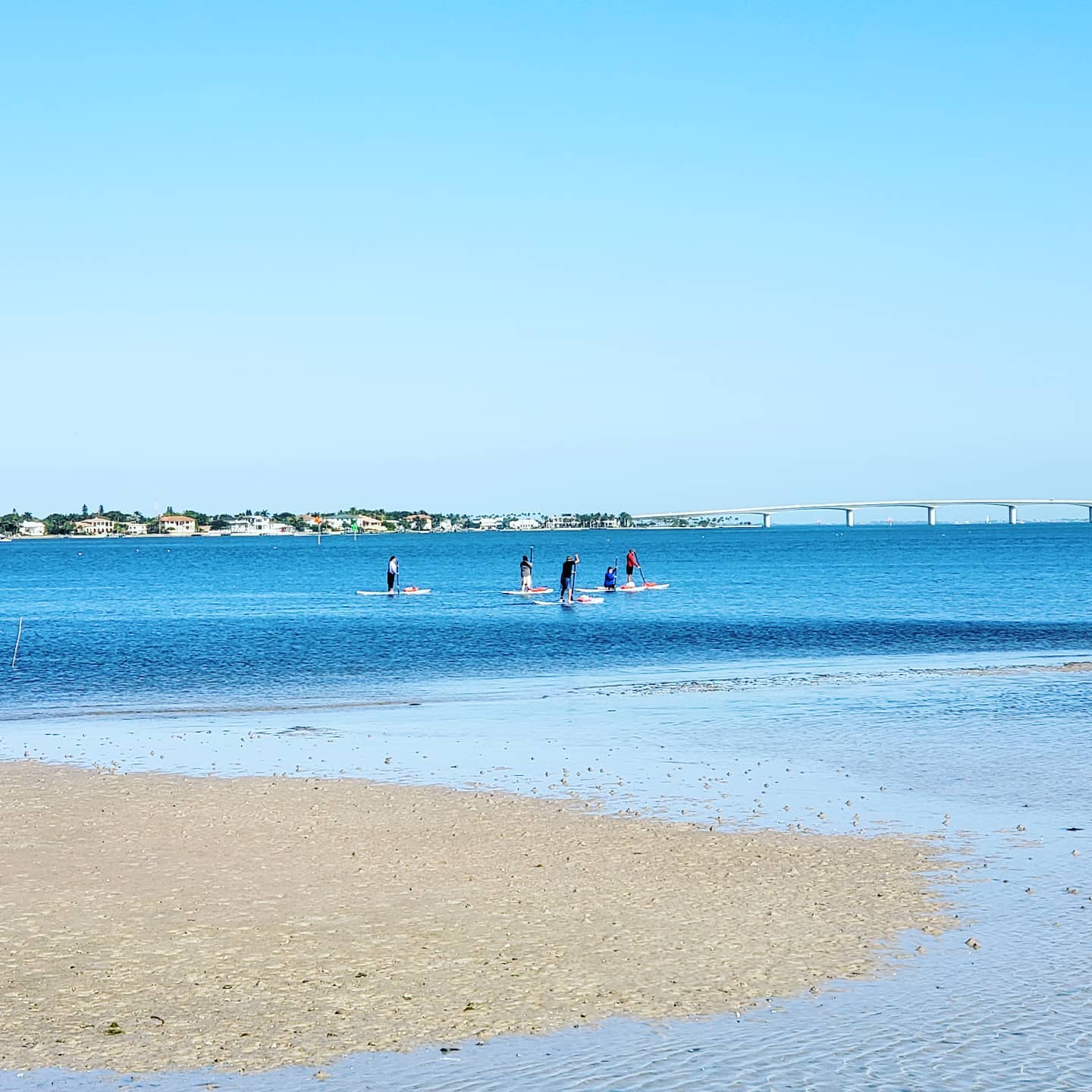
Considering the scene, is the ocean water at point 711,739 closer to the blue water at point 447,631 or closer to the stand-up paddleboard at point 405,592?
the blue water at point 447,631

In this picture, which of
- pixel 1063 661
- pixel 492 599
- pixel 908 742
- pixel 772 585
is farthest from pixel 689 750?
pixel 772 585

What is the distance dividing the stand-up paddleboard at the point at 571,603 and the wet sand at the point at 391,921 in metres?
46.2

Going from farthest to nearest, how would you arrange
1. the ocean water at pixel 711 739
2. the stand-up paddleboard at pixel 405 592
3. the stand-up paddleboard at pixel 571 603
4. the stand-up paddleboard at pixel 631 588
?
the stand-up paddleboard at pixel 631 588 → the stand-up paddleboard at pixel 405 592 → the stand-up paddleboard at pixel 571 603 → the ocean water at pixel 711 739

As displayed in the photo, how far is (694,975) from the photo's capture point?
34.0ft

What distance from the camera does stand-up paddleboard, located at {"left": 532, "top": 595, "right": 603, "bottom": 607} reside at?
6359cm

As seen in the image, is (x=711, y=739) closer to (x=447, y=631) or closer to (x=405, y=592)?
(x=447, y=631)

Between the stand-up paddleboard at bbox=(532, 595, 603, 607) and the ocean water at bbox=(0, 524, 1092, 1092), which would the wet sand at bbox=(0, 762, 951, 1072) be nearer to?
the ocean water at bbox=(0, 524, 1092, 1092)

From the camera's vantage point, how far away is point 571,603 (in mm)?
63938

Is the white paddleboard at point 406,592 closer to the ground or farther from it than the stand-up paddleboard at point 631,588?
closer to the ground

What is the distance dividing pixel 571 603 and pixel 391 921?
171ft

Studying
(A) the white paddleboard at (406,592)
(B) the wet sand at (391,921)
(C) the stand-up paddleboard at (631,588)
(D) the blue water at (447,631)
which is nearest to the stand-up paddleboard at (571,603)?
(D) the blue water at (447,631)

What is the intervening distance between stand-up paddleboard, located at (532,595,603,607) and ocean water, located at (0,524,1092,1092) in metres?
1.13

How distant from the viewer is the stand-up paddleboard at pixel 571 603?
63.6 meters

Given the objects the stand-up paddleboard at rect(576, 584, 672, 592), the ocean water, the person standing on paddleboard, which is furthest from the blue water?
the person standing on paddleboard
